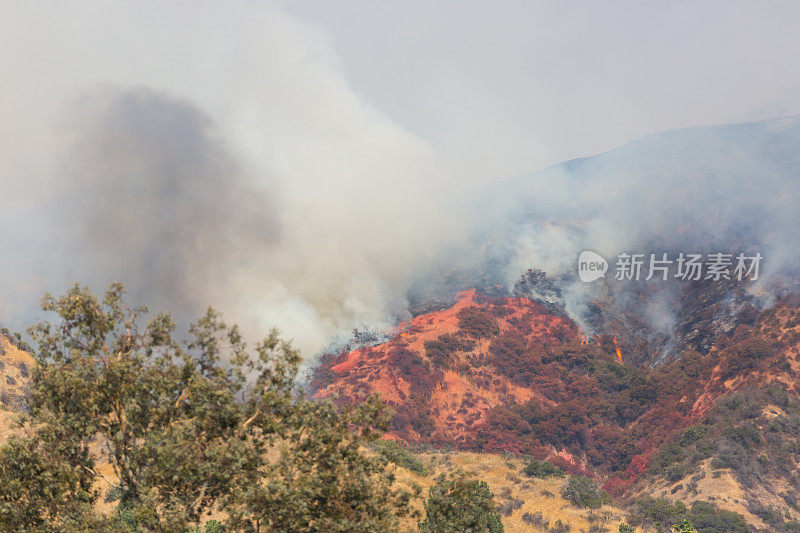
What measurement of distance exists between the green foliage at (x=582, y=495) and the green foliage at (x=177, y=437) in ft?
90.2

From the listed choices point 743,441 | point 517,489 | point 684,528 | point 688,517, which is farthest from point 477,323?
point 684,528

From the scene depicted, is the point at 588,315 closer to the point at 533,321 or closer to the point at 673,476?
the point at 533,321

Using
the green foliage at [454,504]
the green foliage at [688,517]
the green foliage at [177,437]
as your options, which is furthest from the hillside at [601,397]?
the green foliage at [177,437]

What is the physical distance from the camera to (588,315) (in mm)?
87125

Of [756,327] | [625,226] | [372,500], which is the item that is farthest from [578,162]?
[372,500]

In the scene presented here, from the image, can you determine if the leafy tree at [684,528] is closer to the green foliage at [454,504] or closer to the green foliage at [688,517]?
the green foliage at [688,517]

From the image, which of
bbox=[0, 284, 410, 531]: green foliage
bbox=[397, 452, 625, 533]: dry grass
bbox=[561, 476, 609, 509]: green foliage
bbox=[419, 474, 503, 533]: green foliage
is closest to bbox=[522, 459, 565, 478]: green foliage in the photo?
bbox=[397, 452, 625, 533]: dry grass

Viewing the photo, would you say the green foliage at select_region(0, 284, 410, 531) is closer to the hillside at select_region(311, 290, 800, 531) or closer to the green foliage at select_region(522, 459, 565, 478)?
the green foliage at select_region(522, 459, 565, 478)

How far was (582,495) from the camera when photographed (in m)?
38.2

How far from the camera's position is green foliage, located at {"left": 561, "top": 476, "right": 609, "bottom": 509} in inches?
1467

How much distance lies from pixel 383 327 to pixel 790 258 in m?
61.6

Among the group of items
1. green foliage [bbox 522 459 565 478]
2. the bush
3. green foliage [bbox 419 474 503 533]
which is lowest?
green foliage [bbox 419 474 503 533]

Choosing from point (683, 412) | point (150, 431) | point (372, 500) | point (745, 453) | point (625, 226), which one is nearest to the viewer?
point (372, 500)

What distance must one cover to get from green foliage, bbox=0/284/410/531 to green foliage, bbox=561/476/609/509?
27498mm
